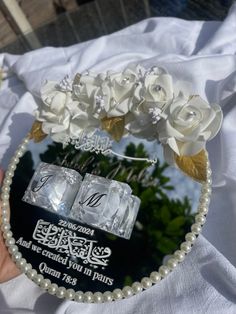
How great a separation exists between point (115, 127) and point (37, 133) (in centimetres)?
13

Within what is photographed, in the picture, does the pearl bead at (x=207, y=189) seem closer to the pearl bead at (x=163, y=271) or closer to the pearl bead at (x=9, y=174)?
the pearl bead at (x=163, y=271)

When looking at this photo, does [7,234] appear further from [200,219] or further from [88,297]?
[200,219]

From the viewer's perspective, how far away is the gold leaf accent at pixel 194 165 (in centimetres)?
50

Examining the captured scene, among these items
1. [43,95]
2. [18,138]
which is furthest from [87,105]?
[18,138]

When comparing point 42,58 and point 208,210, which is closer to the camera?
point 208,210

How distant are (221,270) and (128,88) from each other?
10.4 inches

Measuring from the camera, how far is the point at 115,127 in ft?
1.84

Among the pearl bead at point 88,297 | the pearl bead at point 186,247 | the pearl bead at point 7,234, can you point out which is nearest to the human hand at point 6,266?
the pearl bead at point 7,234

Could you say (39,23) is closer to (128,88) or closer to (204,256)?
(128,88)

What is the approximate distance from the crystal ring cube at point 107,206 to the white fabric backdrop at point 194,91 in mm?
85

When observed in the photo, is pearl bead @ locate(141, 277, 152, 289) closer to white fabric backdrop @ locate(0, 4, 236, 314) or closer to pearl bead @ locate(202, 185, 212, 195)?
white fabric backdrop @ locate(0, 4, 236, 314)

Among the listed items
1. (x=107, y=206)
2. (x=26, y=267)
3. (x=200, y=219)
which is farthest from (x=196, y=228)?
(x=26, y=267)

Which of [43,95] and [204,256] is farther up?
[43,95]

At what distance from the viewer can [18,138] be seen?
2.22 ft
